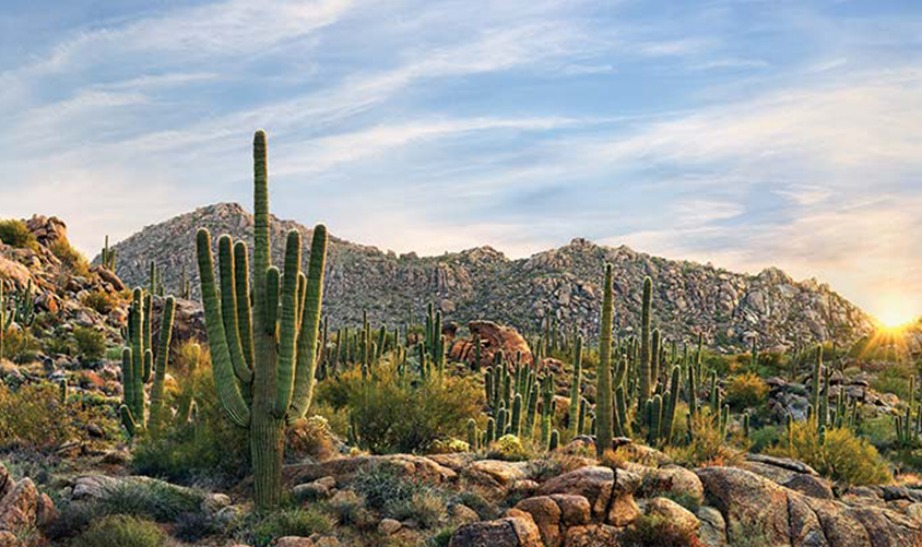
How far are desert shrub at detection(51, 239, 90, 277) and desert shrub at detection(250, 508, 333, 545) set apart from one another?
35.8 meters

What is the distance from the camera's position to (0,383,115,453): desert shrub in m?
18.7

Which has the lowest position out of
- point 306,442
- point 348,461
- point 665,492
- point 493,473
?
point 665,492

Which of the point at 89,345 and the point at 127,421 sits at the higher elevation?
the point at 89,345

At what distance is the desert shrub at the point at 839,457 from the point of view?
22.3 m

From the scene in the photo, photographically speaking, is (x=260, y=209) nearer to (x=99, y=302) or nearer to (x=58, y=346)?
(x=58, y=346)

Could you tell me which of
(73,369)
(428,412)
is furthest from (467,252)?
(428,412)

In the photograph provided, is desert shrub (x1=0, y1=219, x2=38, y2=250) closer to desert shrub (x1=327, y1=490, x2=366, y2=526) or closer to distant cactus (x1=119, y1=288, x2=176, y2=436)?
distant cactus (x1=119, y1=288, x2=176, y2=436)

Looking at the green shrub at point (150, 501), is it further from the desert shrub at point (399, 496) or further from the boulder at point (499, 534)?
the boulder at point (499, 534)

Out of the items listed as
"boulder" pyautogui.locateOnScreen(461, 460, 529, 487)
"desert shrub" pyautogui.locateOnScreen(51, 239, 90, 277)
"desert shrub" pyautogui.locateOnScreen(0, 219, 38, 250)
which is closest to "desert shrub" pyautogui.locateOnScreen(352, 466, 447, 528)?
"boulder" pyautogui.locateOnScreen(461, 460, 529, 487)

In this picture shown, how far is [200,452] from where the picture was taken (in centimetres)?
1755

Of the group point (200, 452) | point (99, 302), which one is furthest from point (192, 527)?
point (99, 302)

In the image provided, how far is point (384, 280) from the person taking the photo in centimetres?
9838

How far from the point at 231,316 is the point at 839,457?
16.6 metres

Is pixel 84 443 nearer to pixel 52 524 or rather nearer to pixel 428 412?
pixel 52 524
